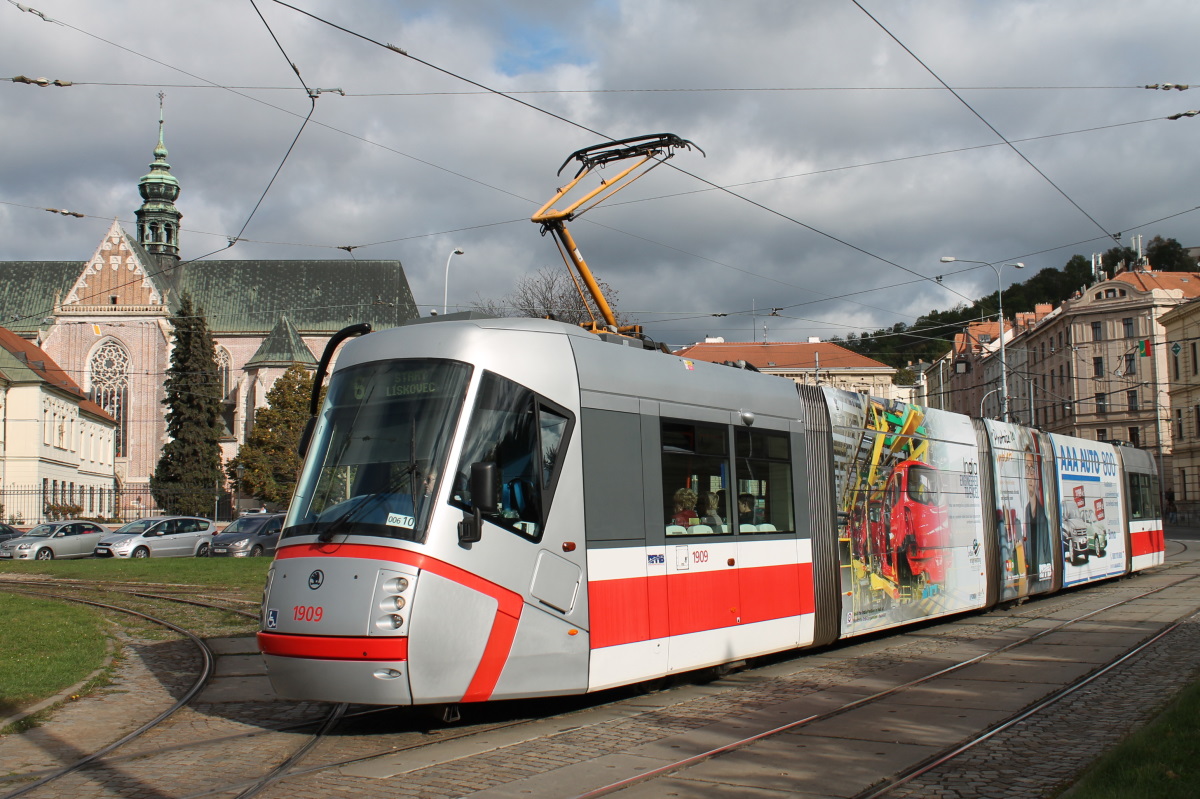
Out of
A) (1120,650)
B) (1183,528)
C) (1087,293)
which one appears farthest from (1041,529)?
(1087,293)

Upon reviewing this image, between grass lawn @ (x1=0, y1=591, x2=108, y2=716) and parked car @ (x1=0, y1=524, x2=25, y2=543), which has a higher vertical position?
parked car @ (x1=0, y1=524, x2=25, y2=543)

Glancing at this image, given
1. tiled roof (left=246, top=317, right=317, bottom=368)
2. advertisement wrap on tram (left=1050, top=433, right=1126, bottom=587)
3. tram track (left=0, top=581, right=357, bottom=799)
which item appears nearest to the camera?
tram track (left=0, top=581, right=357, bottom=799)

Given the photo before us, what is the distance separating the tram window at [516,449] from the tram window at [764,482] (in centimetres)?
275

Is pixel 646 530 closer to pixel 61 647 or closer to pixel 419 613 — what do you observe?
pixel 419 613

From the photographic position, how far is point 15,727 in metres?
8.45

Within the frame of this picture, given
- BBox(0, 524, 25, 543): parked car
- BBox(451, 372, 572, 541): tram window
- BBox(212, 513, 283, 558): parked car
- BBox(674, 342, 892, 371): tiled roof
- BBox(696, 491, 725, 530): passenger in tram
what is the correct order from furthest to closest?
BBox(674, 342, 892, 371): tiled roof
BBox(0, 524, 25, 543): parked car
BBox(212, 513, 283, 558): parked car
BBox(696, 491, 725, 530): passenger in tram
BBox(451, 372, 572, 541): tram window

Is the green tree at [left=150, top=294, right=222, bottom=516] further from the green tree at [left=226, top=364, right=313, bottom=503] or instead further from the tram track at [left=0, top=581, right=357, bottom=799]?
the tram track at [left=0, top=581, right=357, bottom=799]

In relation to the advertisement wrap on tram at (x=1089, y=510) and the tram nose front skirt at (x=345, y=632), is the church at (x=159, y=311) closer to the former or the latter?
the advertisement wrap on tram at (x=1089, y=510)

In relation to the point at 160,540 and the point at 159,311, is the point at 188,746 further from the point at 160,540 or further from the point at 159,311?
the point at 159,311

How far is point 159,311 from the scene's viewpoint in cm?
8300

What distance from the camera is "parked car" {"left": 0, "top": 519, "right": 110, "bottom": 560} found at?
119ft

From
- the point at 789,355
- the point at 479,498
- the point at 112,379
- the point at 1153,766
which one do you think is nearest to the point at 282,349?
the point at 112,379

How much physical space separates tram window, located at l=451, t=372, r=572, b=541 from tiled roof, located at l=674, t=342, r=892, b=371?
2751 inches

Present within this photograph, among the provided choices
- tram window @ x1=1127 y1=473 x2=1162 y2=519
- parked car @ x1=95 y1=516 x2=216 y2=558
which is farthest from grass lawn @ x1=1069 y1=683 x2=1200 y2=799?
parked car @ x1=95 y1=516 x2=216 y2=558
